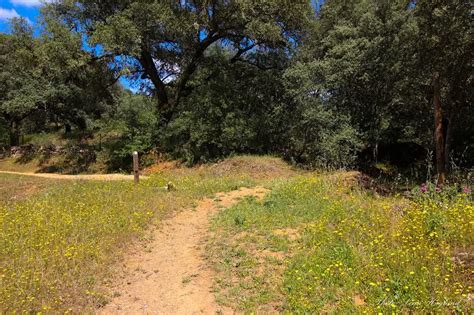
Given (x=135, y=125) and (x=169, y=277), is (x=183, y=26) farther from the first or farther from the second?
(x=169, y=277)

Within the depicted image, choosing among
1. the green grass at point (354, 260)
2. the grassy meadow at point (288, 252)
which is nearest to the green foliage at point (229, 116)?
the grassy meadow at point (288, 252)

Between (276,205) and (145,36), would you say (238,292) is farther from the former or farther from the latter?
(145,36)

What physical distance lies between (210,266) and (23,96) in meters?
24.3

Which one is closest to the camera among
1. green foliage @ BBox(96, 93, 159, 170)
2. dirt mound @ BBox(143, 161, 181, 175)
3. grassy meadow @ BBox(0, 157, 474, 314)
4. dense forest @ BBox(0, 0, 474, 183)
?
grassy meadow @ BBox(0, 157, 474, 314)

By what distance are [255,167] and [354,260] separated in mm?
11373

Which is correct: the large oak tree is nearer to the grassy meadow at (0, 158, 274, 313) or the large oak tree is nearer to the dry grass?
the dry grass

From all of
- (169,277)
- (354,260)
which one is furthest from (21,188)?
(354,260)

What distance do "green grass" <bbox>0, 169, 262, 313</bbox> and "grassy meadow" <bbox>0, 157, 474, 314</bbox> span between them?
0.02 m

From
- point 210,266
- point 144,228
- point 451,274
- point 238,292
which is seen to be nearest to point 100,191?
point 144,228

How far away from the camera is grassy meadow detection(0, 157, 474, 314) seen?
4.54 meters

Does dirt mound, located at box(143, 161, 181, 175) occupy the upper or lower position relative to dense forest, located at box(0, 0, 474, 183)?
lower

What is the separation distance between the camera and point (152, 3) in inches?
766

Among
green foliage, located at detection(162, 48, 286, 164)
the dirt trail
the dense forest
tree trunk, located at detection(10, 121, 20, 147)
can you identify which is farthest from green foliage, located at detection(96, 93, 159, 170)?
tree trunk, located at detection(10, 121, 20, 147)

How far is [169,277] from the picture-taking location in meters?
6.09
